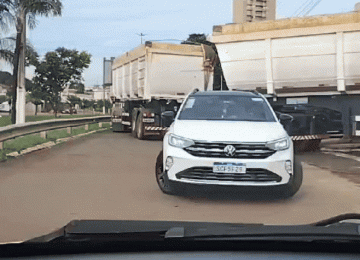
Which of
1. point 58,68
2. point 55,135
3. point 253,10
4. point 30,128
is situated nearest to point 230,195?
point 30,128

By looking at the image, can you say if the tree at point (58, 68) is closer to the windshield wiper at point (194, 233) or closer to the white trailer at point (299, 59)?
the white trailer at point (299, 59)

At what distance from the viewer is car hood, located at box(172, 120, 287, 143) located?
25.4ft

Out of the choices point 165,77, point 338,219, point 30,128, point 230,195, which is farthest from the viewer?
point 165,77

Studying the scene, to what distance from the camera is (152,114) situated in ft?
68.0

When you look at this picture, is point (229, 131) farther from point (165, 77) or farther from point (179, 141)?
point (165, 77)

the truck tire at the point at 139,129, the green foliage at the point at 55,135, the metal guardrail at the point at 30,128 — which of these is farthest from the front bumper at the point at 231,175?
the green foliage at the point at 55,135

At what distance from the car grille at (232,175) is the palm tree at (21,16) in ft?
86.1

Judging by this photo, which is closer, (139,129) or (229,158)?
(229,158)

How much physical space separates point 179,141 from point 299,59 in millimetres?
7774

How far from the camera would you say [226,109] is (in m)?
9.47

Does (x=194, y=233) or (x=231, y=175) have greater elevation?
(x=194, y=233)

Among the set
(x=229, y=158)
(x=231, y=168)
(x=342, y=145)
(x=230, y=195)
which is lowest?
(x=230, y=195)

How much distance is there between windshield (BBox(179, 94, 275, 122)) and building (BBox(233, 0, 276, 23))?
114m

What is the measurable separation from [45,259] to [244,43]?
13696 mm
